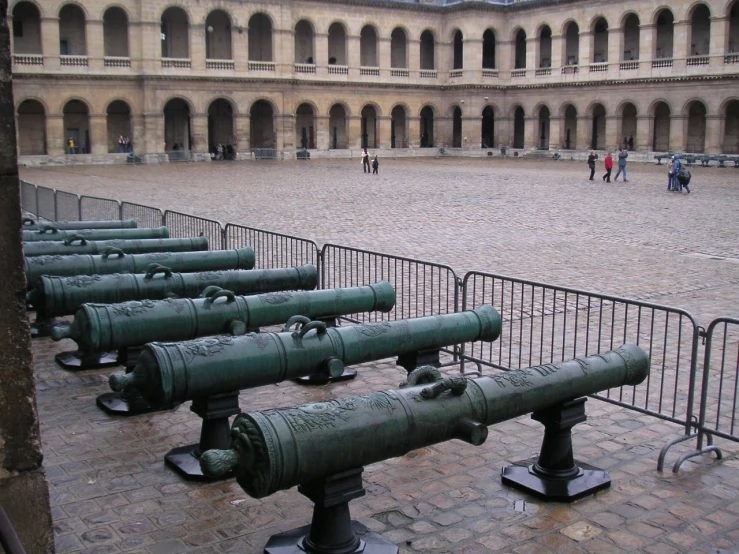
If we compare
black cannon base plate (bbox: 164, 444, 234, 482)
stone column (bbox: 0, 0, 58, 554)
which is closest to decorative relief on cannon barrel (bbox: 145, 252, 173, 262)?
black cannon base plate (bbox: 164, 444, 234, 482)

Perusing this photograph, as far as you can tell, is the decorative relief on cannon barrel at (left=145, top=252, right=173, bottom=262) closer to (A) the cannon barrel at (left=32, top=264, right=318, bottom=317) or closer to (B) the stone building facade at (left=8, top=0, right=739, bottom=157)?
(A) the cannon barrel at (left=32, top=264, right=318, bottom=317)

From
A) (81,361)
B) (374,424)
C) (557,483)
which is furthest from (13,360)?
(81,361)

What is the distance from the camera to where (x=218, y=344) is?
5.52 m

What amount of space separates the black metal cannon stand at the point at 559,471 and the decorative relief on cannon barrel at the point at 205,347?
6.89 ft

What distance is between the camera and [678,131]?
46219 mm

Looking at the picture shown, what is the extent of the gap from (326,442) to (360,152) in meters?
50.9

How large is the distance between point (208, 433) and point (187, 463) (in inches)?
11.2

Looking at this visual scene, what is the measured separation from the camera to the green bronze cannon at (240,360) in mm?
5246

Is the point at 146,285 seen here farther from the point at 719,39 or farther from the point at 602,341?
the point at 719,39

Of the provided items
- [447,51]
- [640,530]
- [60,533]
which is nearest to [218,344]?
[60,533]

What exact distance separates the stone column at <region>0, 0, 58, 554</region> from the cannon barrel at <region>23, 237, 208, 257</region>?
621 cm

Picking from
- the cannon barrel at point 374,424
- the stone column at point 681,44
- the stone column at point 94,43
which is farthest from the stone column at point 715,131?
the cannon barrel at point 374,424

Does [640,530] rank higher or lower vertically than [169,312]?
lower

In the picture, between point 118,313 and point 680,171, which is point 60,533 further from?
point 680,171
